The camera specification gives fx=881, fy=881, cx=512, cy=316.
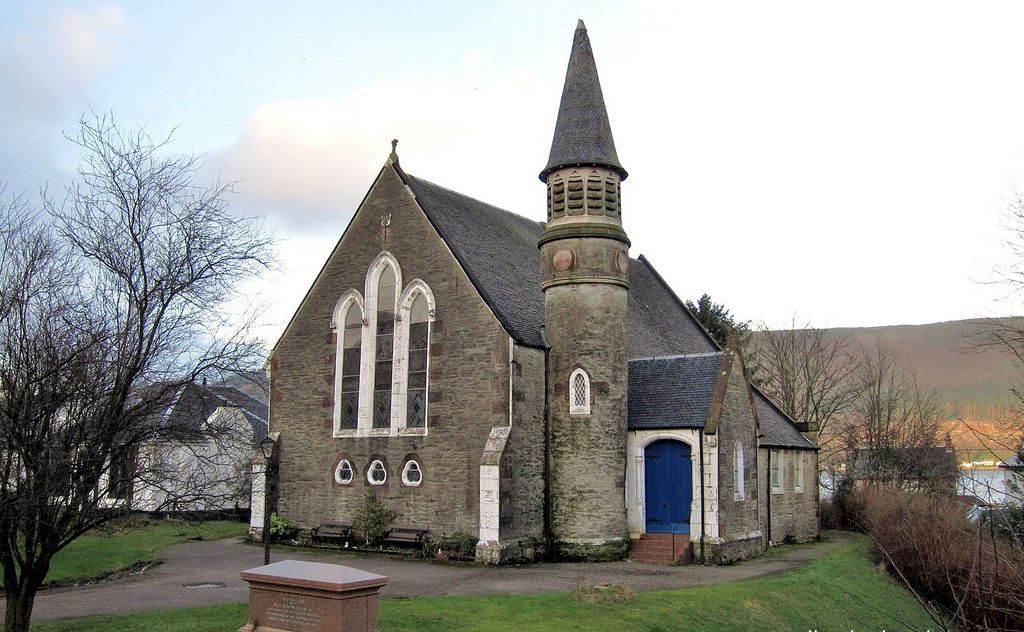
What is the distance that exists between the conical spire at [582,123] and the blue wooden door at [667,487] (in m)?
7.92

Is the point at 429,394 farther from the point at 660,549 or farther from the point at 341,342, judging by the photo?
the point at 660,549

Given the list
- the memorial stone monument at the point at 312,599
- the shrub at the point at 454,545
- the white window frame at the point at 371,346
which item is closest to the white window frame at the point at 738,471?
the shrub at the point at 454,545

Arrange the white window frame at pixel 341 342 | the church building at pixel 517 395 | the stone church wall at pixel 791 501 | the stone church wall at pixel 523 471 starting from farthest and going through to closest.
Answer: the stone church wall at pixel 791 501 → the white window frame at pixel 341 342 → the church building at pixel 517 395 → the stone church wall at pixel 523 471

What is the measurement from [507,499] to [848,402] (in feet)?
121

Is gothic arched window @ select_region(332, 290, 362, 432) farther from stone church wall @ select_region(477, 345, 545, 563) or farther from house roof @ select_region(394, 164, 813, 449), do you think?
stone church wall @ select_region(477, 345, 545, 563)

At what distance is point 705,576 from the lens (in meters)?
20.5

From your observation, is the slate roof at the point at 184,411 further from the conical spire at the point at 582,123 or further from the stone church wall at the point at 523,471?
the conical spire at the point at 582,123

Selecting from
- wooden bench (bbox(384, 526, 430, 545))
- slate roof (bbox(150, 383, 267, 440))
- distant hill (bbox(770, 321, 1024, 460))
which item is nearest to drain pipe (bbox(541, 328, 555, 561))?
wooden bench (bbox(384, 526, 430, 545))

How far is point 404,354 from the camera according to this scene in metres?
25.3

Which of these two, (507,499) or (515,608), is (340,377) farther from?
(515,608)

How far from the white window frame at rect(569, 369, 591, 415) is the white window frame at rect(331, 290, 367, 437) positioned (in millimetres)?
6228

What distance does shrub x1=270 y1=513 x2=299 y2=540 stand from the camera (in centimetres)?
2622

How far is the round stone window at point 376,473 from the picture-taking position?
2492 centimetres

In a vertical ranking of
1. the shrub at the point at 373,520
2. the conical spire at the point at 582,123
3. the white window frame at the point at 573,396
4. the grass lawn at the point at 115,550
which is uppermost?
the conical spire at the point at 582,123
